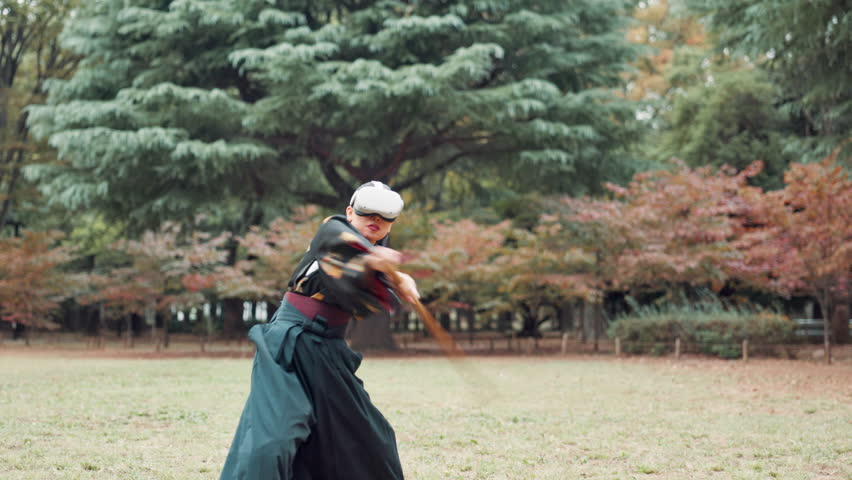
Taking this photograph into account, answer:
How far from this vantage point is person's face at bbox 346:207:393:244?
3793 millimetres

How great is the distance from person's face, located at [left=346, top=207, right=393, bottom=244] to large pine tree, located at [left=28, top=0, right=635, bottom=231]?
13.3 m

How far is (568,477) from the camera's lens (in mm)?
5816

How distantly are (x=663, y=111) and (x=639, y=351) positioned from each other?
1350cm

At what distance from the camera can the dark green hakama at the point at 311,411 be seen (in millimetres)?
3412

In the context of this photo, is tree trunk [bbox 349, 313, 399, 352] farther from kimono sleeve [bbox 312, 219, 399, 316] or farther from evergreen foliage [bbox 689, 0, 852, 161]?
kimono sleeve [bbox 312, 219, 399, 316]

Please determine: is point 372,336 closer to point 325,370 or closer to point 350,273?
point 325,370

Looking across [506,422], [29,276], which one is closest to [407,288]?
[506,422]

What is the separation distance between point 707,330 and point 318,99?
10796 millimetres

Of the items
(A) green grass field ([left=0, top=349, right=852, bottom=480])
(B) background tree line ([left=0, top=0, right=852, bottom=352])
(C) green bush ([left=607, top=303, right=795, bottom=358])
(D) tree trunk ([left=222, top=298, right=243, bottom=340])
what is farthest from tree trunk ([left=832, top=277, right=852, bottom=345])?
(D) tree trunk ([left=222, top=298, right=243, bottom=340])

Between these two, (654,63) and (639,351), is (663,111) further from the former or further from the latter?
(639,351)

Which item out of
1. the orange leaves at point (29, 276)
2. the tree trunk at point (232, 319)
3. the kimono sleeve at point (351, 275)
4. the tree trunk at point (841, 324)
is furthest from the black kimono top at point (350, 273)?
the tree trunk at point (232, 319)

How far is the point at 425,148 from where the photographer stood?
69.7ft

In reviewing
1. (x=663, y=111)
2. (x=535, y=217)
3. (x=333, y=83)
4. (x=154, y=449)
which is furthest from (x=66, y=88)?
(x=663, y=111)

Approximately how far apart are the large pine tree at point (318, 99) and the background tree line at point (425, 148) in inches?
2.3
